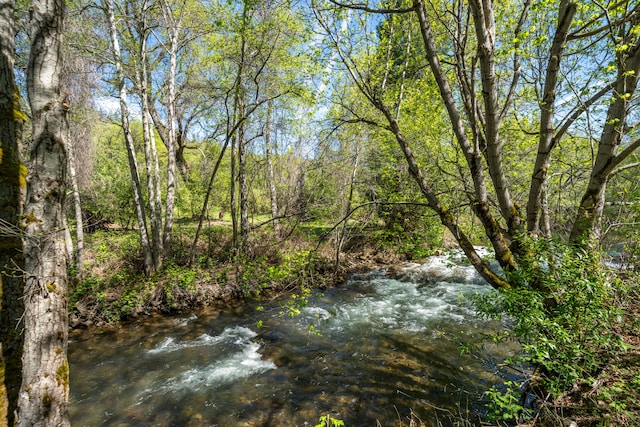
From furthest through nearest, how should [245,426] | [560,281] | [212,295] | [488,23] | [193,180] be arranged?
[193,180]
[212,295]
[245,426]
[560,281]
[488,23]

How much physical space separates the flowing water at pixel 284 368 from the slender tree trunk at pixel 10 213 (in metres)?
2.32

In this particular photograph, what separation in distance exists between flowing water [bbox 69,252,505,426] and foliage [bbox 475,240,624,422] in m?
0.79

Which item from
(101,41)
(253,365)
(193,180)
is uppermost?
(101,41)

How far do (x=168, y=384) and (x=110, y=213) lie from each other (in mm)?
10172

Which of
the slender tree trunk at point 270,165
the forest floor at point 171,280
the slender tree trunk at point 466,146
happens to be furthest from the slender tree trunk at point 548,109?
the slender tree trunk at point 270,165

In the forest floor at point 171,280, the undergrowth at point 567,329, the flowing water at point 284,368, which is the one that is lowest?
the flowing water at point 284,368

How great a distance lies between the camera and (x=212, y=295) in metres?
9.28

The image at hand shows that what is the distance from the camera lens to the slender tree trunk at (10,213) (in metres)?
3.02

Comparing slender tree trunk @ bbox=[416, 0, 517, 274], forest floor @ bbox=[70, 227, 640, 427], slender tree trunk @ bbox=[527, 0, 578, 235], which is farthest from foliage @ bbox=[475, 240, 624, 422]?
forest floor @ bbox=[70, 227, 640, 427]

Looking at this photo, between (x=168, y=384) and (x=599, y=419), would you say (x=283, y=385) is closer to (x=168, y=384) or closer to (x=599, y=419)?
(x=168, y=384)

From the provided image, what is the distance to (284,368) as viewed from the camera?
20.2 ft

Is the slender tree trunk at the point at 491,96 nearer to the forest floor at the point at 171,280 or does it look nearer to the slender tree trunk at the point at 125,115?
the forest floor at the point at 171,280

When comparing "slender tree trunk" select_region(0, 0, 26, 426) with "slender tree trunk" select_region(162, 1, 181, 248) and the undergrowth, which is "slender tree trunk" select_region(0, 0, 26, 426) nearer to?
the undergrowth

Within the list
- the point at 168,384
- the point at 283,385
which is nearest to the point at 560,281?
the point at 283,385
